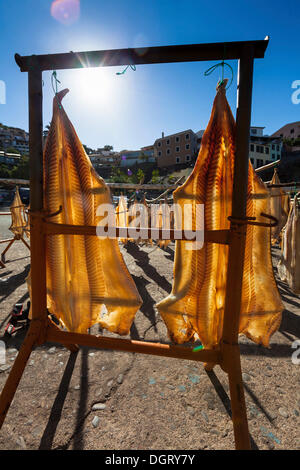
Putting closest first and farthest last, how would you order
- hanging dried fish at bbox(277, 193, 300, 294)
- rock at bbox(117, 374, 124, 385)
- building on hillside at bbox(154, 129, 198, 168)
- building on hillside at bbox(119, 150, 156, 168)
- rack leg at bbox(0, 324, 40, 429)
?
rack leg at bbox(0, 324, 40, 429)
rock at bbox(117, 374, 124, 385)
hanging dried fish at bbox(277, 193, 300, 294)
building on hillside at bbox(154, 129, 198, 168)
building on hillside at bbox(119, 150, 156, 168)

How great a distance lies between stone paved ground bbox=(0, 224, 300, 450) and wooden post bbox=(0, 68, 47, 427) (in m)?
0.48

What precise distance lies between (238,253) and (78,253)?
1.30 m

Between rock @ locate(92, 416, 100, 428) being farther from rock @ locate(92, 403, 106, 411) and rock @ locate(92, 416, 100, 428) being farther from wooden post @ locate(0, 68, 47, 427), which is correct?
wooden post @ locate(0, 68, 47, 427)

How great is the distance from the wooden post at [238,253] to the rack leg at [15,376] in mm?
1480

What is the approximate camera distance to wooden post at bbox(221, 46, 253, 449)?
126cm

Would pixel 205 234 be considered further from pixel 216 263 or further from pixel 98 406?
pixel 98 406

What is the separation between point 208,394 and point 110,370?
102 centimetres

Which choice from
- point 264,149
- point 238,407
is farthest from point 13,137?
point 238,407

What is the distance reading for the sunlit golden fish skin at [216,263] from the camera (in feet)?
4.94

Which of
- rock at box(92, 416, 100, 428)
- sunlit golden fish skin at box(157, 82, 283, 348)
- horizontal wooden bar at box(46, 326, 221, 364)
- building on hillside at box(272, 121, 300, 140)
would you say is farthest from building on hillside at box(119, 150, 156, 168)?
rock at box(92, 416, 100, 428)

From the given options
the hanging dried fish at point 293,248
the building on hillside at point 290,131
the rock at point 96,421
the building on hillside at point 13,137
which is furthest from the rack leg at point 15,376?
the building on hillside at point 13,137

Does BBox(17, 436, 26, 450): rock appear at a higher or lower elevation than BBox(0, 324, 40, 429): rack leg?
lower
